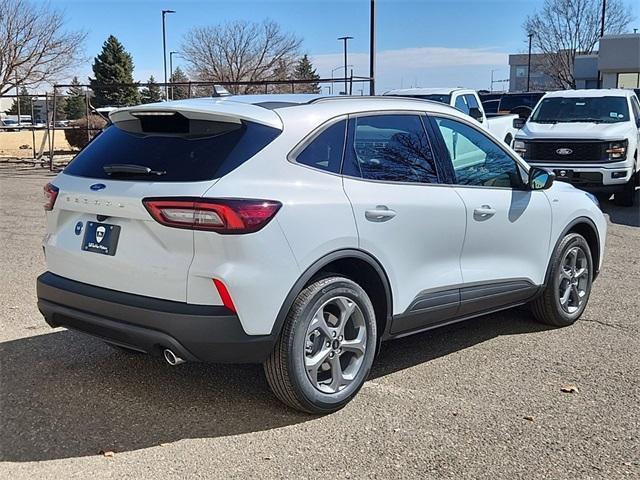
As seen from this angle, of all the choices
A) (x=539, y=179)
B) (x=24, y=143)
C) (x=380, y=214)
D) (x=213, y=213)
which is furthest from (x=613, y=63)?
(x=213, y=213)

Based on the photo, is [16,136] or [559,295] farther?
[16,136]

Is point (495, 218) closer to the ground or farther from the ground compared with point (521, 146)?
closer to the ground

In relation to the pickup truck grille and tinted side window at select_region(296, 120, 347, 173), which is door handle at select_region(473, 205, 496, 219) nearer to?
tinted side window at select_region(296, 120, 347, 173)

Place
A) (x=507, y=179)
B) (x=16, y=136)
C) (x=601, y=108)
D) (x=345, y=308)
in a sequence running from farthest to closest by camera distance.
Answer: (x=16, y=136), (x=601, y=108), (x=507, y=179), (x=345, y=308)

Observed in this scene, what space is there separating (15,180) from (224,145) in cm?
1472

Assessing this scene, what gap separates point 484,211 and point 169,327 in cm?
238

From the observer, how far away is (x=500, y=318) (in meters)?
5.99

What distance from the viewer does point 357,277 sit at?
13.7 ft

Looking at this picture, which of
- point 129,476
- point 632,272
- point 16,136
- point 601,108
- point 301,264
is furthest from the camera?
point 16,136

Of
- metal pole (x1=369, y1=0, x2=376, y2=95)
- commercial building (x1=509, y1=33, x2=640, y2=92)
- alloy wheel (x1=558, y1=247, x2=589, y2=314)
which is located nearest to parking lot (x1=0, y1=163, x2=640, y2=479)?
alloy wheel (x1=558, y1=247, x2=589, y2=314)

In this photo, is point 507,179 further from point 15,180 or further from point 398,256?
point 15,180

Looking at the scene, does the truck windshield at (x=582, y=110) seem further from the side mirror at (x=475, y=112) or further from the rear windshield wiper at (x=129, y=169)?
the rear windshield wiper at (x=129, y=169)

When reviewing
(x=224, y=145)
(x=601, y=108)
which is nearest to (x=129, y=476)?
(x=224, y=145)

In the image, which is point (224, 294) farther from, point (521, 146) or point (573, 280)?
point (521, 146)
